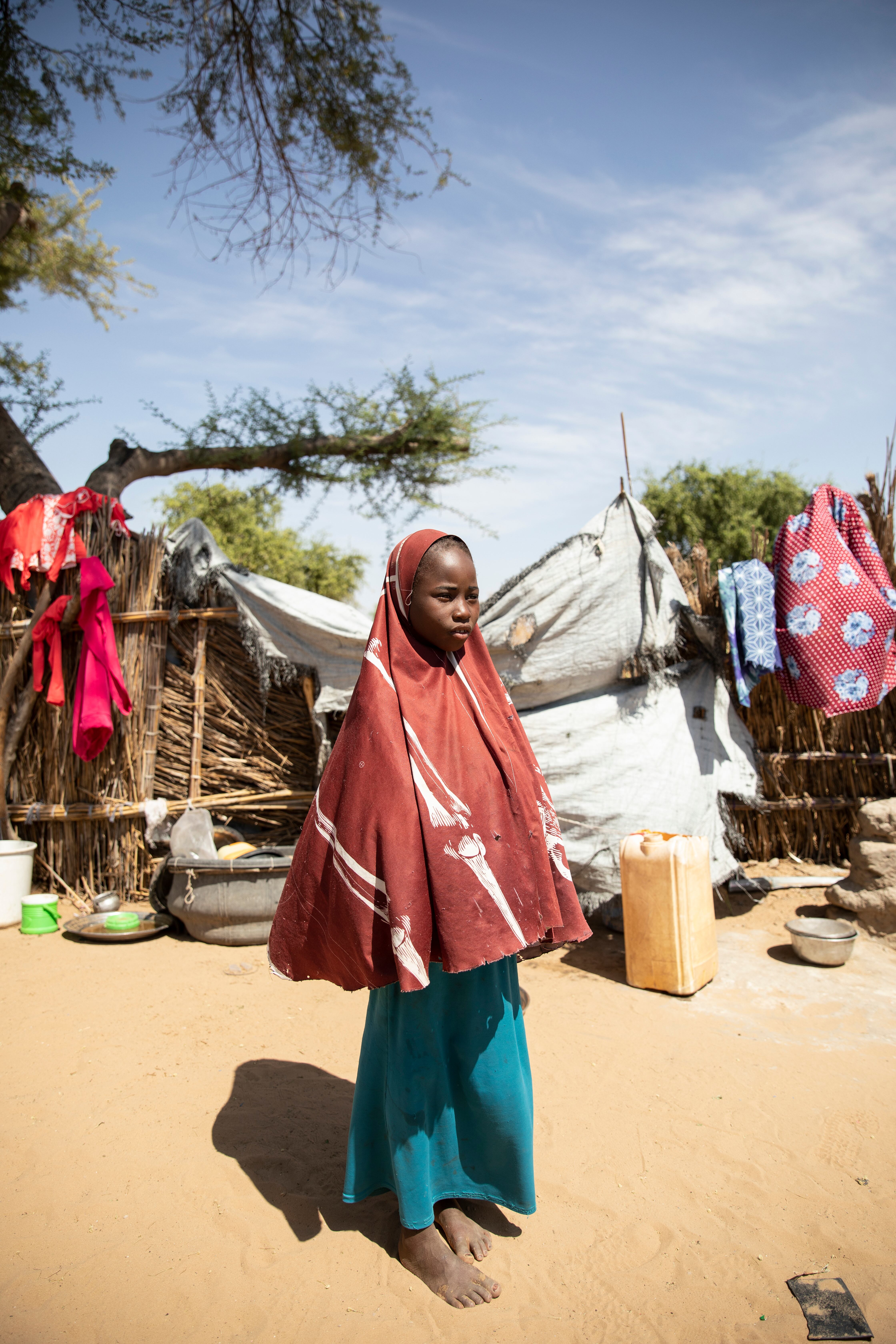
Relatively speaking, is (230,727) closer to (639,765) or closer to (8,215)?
(639,765)

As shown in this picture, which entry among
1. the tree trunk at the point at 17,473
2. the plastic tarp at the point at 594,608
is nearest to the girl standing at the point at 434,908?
the plastic tarp at the point at 594,608

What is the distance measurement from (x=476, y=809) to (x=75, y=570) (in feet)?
14.7

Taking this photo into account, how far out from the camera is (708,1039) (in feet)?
10.8

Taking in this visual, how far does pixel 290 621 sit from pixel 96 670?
1.28 meters

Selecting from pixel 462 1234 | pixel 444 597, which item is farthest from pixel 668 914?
pixel 444 597

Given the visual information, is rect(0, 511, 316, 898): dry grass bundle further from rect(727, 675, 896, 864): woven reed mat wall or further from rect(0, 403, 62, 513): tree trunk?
rect(727, 675, 896, 864): woven reed mat wall

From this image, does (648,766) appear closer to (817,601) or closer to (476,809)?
(817,601)

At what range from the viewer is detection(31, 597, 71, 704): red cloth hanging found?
511 cm

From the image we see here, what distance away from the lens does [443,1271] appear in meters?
1.84

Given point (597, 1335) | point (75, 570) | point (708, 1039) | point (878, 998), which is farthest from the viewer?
point (75, 570)

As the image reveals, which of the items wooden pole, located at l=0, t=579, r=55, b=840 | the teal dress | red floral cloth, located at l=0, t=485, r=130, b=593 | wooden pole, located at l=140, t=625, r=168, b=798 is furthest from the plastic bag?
the teal dress

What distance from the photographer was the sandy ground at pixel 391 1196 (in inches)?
70.7

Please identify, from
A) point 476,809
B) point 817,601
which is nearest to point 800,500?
point 817,601

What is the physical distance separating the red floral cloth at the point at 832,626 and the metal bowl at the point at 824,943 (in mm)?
1201
